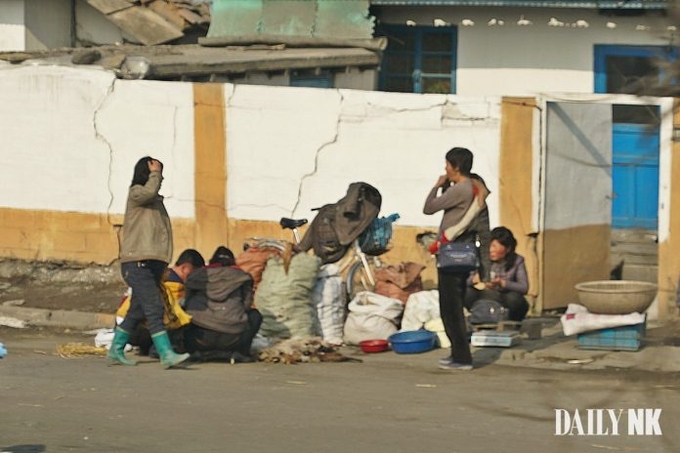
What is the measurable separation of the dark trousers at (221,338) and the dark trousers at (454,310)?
1601 mm

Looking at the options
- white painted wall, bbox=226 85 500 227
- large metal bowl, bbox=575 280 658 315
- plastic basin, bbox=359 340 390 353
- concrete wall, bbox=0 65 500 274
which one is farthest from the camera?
concrete wall, bbox=0 65 500 274

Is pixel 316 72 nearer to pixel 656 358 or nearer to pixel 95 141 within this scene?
Answer: pixel 95 141

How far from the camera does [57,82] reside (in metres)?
15.2

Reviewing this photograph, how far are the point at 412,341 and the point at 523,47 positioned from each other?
A: 26.8 ft

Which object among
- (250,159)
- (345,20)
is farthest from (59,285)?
(345,20)

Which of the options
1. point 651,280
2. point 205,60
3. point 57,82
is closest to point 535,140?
point 651,280

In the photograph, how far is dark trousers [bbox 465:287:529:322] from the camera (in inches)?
480

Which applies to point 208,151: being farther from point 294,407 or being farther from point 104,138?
point 294,407

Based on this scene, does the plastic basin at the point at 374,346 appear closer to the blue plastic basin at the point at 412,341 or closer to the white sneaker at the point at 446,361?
the blue plastic basin at the point at 412,341

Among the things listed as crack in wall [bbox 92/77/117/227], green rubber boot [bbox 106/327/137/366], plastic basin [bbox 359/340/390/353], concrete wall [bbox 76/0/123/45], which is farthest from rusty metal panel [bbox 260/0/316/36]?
green rubber boot [bbox 106/327/137/366]

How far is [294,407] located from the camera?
8891 mm

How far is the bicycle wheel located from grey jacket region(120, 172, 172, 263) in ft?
7.95

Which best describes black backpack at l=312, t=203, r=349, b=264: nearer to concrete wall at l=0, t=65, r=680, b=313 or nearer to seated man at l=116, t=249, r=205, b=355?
concrete wall at l=0, t=65, r=680, b=313

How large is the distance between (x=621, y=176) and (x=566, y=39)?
2.61 metres
